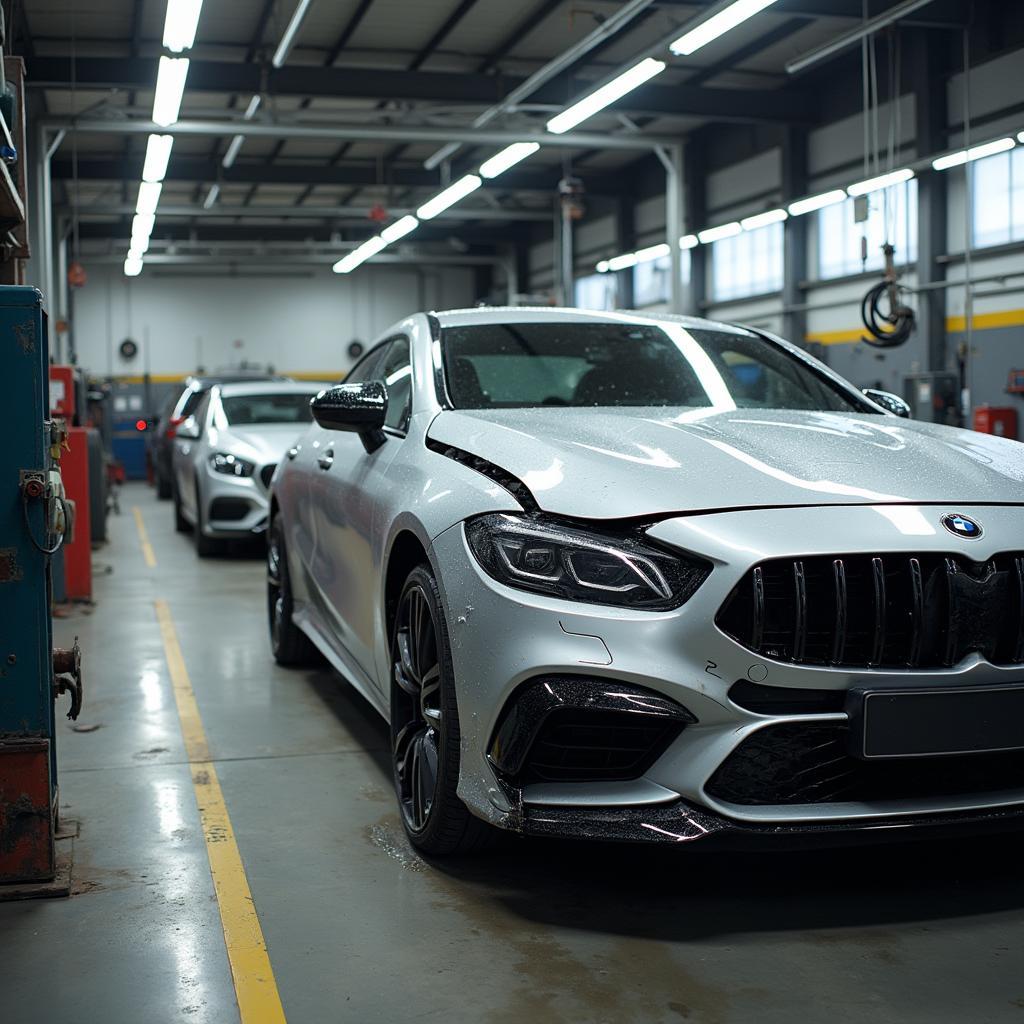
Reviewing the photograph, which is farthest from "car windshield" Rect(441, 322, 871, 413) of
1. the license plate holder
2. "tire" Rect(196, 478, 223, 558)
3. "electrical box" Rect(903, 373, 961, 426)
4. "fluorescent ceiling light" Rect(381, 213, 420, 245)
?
"fluorescent ceiling light" Rect(381, 213, 420, 245)

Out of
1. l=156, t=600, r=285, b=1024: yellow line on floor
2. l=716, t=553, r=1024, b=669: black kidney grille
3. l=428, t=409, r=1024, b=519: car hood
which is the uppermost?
l=428, t=409, r=1024, b=519: car hood

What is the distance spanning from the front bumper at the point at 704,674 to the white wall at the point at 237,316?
27.7 metres

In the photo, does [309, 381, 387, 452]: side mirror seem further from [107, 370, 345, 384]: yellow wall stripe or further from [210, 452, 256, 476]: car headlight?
[107, 370, 345, 384]: yellow wall stripe

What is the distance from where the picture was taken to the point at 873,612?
8.44ft

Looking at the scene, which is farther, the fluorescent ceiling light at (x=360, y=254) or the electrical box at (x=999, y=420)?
the fluorescent ceiling light at (x=360, y=254)

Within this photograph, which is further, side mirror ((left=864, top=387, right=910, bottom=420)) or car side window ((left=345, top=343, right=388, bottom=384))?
car side window ((left=345, top=343, right=388, bottom=384))

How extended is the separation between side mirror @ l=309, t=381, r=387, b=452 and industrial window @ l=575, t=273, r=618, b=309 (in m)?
20.0

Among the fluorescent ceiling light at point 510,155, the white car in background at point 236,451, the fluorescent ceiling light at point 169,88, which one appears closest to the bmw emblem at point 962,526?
the white car in background at point 236,451

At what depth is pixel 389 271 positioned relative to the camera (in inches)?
1218

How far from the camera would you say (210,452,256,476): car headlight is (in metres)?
10.3

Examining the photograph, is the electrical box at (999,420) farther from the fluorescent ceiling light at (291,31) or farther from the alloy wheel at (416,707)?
the alloy wheel at (416,707)

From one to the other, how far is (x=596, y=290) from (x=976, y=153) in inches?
506

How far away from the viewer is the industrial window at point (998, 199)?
13.8 m

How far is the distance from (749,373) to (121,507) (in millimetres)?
15466
